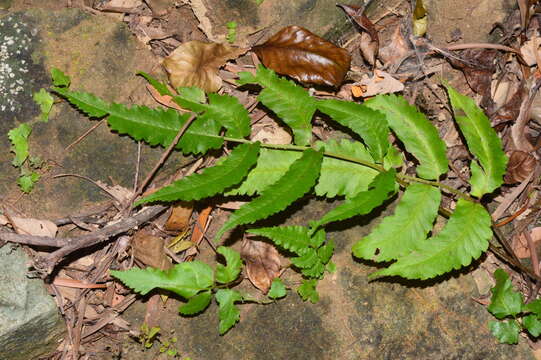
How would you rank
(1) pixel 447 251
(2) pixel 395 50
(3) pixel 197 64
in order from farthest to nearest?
(2) pixel 395 50 < (3) pixel 197 64 < (1) pixel 447 251

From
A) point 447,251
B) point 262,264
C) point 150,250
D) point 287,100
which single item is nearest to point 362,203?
point 447,251

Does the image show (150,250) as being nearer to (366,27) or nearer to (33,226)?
(33,226)

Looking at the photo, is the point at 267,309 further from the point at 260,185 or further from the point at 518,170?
the point at 518,170

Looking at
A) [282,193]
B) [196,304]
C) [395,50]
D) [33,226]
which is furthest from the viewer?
[395,50]

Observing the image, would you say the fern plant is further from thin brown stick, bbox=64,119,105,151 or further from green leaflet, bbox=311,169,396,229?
thin brown stick, bbox=64,119,105,151

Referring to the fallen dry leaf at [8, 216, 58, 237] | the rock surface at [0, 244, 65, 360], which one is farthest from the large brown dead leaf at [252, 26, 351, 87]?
the rock surface at [0, 244, 65, 360]

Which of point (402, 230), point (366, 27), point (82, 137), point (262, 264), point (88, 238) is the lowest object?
point (262, 264)

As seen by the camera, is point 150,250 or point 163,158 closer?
point 163,158
